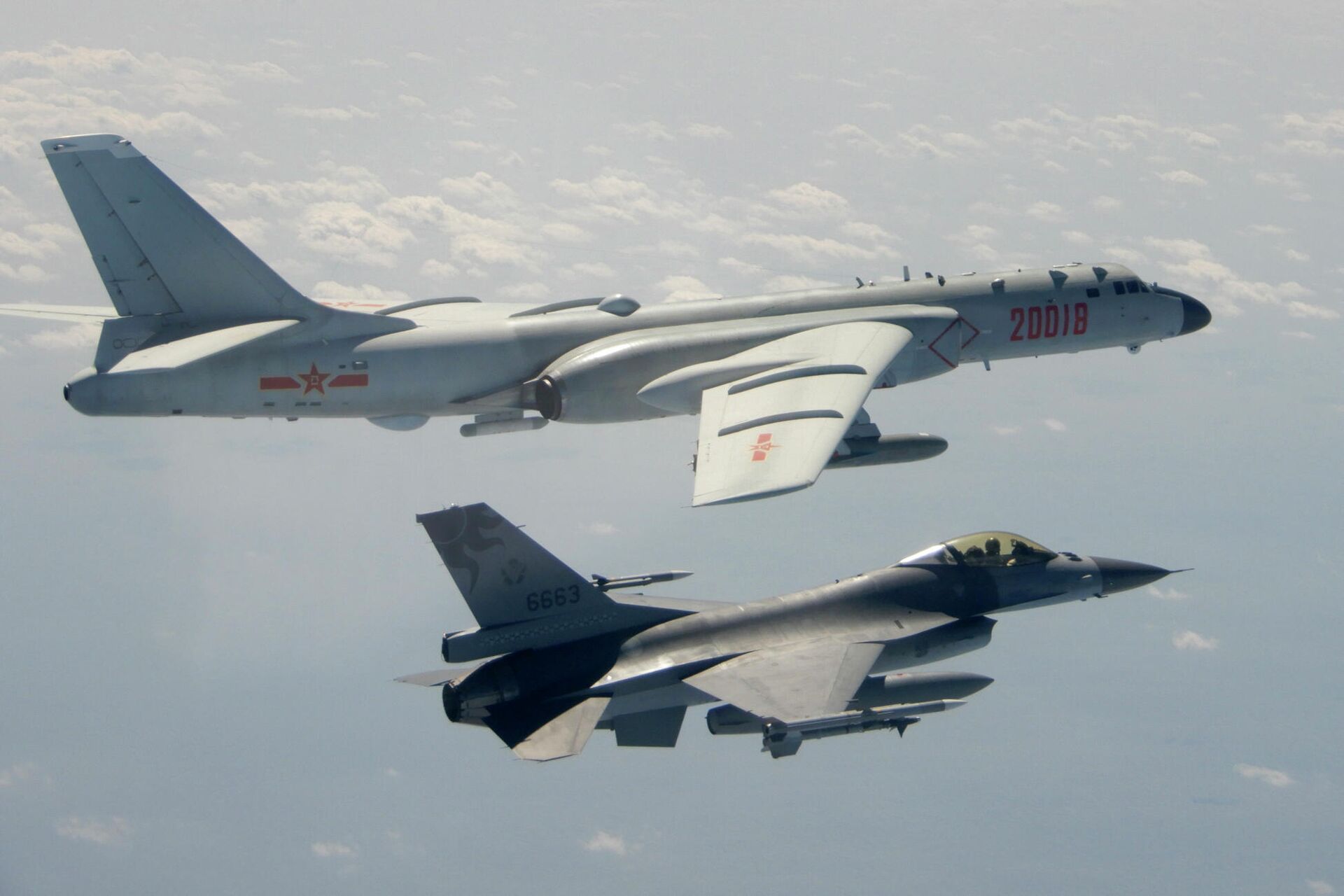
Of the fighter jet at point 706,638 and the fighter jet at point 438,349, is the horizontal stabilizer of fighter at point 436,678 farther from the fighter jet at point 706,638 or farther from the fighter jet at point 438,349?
the fighter jet at point 438,349

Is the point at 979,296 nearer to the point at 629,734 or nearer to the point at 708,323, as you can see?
the point at 708,323

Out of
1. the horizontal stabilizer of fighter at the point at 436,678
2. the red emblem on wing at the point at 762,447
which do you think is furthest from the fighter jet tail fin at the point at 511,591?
the red emblem on wing at the point at 762,447

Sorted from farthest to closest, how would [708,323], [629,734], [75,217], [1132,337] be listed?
1. [1132,337]
2. [708,323]
3. [75,217]
4. [629,734]

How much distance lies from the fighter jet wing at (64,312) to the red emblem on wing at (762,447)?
60.0 feet

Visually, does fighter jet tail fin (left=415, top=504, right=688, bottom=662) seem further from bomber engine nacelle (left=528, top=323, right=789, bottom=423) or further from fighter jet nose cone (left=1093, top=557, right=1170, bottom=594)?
fighter jet nose cone (left=1093, top=557, right=1170, bottom=594)

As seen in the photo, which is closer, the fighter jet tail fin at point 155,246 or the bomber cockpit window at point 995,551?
the fighter jet tail fin at point 155,246

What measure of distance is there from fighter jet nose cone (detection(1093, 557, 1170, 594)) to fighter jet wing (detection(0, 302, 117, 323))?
87.8 ft

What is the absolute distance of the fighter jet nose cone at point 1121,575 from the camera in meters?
35.0

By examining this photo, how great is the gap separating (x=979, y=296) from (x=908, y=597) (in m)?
11.0

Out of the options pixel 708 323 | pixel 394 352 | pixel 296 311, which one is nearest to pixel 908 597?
pixel 708 323

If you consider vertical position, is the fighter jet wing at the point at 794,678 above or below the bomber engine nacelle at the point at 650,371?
below

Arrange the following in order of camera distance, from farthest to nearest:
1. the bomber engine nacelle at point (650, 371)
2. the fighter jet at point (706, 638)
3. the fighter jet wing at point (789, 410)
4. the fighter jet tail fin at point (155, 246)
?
the bomber engine nacelle at point (650, 371) → the fighter jet tail fin at point (155, 246) → the fighter jet at point (706, 638) → the fighter jet wing at point (789, 410)

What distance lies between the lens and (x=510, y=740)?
30.1m

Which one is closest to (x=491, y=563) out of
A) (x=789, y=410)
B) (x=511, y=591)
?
(x=511, y=591)
